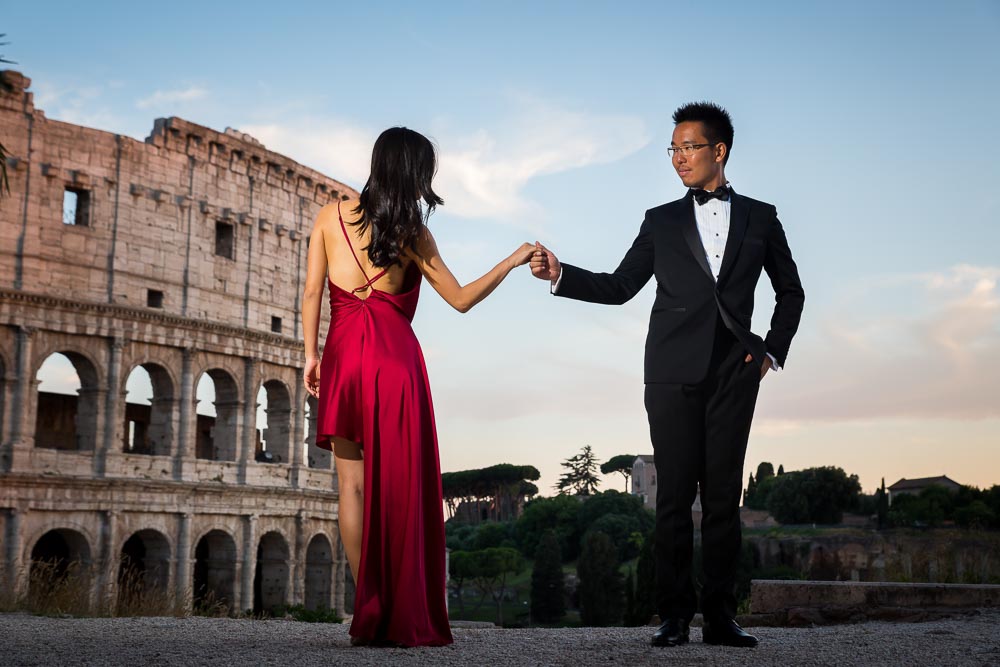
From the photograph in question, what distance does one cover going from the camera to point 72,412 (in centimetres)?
2612

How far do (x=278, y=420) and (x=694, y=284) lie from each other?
964 inches

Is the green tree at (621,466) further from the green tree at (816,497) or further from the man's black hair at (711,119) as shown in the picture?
the man's black hair at (711,119)

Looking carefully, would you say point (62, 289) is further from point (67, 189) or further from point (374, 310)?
point (374, 310)

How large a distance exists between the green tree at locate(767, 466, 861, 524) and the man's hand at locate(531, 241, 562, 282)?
71255 mm

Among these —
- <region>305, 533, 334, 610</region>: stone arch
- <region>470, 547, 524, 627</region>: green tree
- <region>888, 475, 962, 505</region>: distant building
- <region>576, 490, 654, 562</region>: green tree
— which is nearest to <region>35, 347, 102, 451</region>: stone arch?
<region>305, 533, 334, 610</region>: stone arch

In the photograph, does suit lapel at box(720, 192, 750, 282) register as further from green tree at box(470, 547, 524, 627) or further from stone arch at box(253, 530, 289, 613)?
green tree at box(470, 547, 524, 627)

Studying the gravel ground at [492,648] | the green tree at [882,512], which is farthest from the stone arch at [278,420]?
the green tree at [882,512]

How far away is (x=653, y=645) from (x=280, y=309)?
24408 millimetres

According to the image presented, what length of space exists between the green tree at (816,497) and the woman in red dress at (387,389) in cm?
7124

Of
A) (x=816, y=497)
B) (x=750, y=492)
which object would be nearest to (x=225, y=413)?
(x=816, y=497)

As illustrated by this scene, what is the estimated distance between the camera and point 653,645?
15.3 ft

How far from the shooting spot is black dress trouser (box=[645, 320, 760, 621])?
478 centimetres

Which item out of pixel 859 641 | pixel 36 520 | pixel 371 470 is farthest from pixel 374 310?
pixel 36 520

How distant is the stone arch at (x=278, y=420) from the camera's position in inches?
1104
